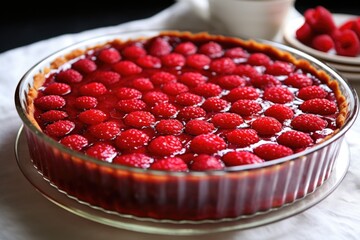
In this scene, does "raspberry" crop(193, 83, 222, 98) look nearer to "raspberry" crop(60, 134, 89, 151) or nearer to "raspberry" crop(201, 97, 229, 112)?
"raspberry" crop(201, 97, 229, 112)

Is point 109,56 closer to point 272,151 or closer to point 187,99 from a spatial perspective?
point 187,99

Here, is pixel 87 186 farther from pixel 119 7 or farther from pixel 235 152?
pixel 119 7

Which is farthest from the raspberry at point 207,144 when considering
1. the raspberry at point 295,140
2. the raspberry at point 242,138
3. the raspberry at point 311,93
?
the raspberry at point 311,93

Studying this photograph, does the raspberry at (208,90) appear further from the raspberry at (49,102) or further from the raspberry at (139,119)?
the raspberry at (49,102)

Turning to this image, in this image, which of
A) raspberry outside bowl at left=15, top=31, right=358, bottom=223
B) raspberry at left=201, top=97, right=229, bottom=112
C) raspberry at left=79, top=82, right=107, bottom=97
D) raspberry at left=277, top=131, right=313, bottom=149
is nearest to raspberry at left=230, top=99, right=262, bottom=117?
raspberry at left=201, top=97, right=229, bottom=112

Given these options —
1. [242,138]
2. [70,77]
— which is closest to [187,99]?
[242,138]

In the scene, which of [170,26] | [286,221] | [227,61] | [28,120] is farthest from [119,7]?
[286,221]
